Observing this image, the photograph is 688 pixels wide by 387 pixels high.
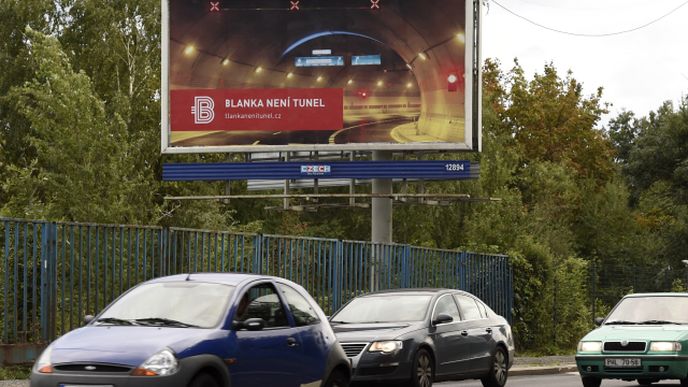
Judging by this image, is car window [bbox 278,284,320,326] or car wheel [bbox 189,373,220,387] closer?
car wheel [bbox 189,373,220,387]

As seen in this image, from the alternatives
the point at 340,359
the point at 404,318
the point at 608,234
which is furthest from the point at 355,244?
the point at 608,234

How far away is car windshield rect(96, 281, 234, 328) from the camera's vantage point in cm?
1243

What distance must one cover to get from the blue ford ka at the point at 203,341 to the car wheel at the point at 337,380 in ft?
0.03

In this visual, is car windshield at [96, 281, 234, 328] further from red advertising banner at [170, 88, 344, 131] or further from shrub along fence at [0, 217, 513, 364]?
red advertising banner at [170, 88, 344, 131]

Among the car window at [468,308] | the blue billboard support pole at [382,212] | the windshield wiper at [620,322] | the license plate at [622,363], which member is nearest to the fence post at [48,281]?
the car window at [468,308]

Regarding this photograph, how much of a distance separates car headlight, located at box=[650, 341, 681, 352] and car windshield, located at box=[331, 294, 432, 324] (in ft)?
10.6

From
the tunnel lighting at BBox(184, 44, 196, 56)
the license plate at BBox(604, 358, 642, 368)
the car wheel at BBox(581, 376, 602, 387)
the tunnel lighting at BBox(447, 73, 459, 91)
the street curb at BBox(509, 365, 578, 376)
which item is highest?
the tunnel lighting at BBox(184, 44, 196, 56)

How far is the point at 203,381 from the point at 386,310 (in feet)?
24.1

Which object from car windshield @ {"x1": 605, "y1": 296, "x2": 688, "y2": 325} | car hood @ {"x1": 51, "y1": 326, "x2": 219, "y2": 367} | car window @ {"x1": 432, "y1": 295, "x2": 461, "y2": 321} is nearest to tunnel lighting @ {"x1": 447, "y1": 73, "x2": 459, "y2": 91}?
car windshield @ {"x1": 605, "y1": 296, "x2": 688, "y2": 325}

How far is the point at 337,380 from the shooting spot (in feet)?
46.8

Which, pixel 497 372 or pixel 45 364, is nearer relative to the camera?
pixel 45 364

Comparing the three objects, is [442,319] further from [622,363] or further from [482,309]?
[622,363]

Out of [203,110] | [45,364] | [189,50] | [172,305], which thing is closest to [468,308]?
[172,305]

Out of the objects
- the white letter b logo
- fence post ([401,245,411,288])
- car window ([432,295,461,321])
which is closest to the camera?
car window ([432,295,461,321])
